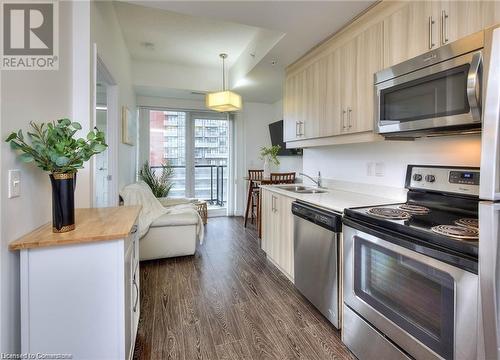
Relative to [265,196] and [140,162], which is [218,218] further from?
[265,196]

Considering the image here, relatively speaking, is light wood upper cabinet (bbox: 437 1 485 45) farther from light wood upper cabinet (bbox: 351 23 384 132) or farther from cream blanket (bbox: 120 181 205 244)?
cream blanket (bbox: 120 181 205 244)

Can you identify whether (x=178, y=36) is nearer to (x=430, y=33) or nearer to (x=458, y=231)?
(x=430, y=33)

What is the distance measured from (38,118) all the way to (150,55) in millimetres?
3350

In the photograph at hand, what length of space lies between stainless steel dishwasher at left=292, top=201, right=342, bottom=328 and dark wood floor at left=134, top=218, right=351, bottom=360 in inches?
6.4

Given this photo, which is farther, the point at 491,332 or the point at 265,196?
the point at 265,196

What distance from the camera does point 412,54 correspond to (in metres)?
1.68

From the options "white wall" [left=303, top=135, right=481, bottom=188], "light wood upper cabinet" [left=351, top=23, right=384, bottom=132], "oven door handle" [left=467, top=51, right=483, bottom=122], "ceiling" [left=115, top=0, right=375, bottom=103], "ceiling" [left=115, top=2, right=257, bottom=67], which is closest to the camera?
"oven door handle" [left=467, top=51, right=483, bottom=122]

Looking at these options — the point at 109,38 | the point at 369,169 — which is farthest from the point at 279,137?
the point at 109,38

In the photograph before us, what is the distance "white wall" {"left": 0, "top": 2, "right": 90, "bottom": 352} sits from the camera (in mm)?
1120

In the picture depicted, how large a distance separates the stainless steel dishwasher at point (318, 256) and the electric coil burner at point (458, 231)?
2.13ft

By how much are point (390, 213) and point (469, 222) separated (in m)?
0.37

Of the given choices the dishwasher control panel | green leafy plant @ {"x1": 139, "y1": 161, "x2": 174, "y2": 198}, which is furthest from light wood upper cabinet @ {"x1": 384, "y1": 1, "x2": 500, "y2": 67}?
green leafy plant @ {"x1": 139, "y1": 161, "x2": 174, "y2": 198}

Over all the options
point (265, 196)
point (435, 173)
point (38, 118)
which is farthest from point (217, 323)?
point (435, 173)

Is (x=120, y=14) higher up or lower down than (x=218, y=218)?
higher up
